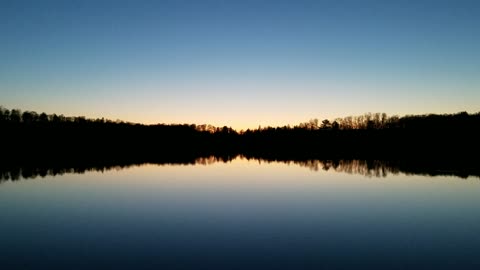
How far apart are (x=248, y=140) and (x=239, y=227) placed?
16580 cm

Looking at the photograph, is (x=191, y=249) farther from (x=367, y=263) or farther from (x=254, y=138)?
(x=254, y=138)

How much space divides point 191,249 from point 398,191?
19.4 m

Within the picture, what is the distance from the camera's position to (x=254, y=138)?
177750 millimetres

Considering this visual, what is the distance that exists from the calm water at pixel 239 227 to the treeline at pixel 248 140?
3623 centimetres

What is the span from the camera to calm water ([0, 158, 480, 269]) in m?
11.5

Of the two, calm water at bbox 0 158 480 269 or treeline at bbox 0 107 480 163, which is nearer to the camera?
calm water at bbox 0 158 480 269

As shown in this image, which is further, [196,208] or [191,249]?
[196,208]

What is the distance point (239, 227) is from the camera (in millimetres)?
16000

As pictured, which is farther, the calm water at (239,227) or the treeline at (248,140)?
the treeline at (248,140)

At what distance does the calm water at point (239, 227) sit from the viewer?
11492 mm

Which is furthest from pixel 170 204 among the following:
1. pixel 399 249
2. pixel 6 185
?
pixel 6 185

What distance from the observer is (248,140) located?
181750 millimetres

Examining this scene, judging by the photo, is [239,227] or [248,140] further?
[248,140]

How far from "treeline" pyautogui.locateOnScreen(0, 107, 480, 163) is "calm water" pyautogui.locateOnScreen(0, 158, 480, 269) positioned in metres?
36.2
